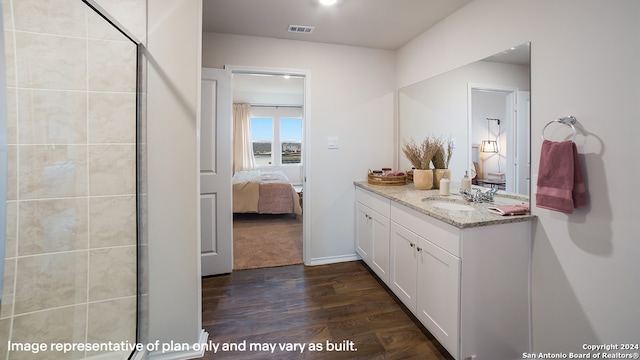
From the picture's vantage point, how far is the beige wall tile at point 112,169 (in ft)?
4.61

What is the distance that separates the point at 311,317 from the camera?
6.51 feet

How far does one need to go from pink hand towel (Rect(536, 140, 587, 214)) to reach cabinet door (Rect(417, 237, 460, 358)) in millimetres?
581

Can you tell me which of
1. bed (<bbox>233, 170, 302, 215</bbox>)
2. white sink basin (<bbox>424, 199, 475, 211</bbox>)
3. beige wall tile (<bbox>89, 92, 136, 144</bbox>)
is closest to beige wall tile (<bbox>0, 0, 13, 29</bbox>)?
beige wall tile (<bbox>89, 92, 136, 144</bbox>)

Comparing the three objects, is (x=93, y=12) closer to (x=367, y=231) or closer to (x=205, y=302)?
(x=205, y=302)

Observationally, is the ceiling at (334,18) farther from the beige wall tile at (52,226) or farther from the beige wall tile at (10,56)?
the beige wall tile at (52,226)

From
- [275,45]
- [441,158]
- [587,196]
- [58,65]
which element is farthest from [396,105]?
[58,65]

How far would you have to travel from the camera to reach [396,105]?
10.1ft

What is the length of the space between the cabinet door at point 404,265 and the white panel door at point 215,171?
5.30 feet

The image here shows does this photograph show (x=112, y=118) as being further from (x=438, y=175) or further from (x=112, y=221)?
(x=438, y=175)

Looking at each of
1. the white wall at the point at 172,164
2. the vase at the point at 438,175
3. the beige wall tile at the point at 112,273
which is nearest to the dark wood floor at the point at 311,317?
the white wall at the point at 172,164

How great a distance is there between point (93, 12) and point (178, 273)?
1398mm

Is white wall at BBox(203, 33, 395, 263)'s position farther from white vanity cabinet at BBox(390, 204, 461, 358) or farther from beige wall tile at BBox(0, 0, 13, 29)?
beige wall tile at BBox(0, 0, 13, 29)

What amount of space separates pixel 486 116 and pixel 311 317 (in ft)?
6.48

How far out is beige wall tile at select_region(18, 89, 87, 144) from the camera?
1.20 m
